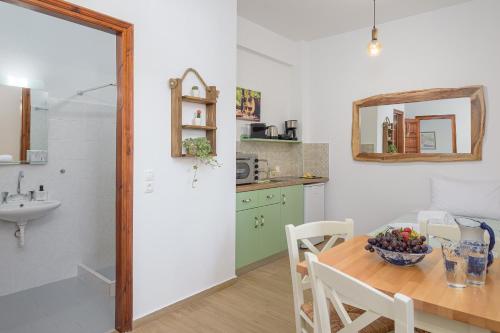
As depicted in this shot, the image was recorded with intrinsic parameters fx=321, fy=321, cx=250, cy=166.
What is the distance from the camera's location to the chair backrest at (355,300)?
31.9 inches

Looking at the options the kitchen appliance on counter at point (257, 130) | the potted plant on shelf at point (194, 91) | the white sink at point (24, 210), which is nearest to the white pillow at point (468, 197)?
the kitchen appliance on counter at point (257, 130)

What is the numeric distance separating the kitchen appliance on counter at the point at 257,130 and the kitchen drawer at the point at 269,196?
0.73m

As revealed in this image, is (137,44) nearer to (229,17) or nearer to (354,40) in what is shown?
(229,17)

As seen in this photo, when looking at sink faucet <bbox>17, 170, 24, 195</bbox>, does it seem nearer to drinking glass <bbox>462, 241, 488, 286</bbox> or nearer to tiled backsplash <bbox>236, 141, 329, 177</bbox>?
tiled backsplash <bbox>236, 141, 329, 177</bbox>

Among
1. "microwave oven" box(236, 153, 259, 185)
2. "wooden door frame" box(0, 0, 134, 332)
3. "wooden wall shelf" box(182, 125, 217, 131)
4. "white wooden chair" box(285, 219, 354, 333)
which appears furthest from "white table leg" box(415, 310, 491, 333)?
Result: "microwave oven" box(236, 153, 259, 185)

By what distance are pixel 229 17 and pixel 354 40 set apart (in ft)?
6.70

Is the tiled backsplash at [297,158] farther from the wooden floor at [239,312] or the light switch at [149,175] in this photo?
the light switch at [149,175]

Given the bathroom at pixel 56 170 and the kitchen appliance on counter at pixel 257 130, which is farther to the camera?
the kitchen appliance on counter at pixel 257 130

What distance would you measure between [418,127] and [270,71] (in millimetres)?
2017

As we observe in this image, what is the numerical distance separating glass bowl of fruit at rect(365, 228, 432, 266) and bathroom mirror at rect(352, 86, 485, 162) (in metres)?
2.65

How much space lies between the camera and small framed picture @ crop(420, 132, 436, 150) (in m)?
3.68

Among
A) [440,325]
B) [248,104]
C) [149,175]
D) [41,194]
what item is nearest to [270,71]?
[248,104]

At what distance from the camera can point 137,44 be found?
7.40ft

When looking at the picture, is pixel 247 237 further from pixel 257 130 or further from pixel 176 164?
pixel 257 130
